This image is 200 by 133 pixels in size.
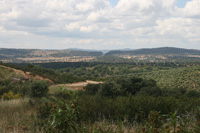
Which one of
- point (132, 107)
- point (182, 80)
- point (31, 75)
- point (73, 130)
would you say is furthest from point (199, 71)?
point (73, 130)

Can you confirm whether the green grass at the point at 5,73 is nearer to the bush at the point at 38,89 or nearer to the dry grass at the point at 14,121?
the bush at the point at 38,89

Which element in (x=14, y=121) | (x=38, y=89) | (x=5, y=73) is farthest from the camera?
(x=5, y=73)

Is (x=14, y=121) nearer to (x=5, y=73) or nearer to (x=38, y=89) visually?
(x=38, y=89)

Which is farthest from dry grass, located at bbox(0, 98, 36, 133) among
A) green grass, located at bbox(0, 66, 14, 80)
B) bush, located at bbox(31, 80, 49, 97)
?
green grass, located at bbox(0, 66, 14, 80)

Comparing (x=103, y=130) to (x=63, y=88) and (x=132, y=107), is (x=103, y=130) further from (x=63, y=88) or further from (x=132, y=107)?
(x=132, y=107)

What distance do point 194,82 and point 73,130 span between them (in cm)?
4860

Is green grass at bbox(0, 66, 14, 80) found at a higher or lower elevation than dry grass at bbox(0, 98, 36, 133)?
lower

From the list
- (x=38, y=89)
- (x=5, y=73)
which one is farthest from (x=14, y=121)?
(x=5, y=73)

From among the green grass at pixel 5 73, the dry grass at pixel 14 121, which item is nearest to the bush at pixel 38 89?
the dry grass at pixel 14 121

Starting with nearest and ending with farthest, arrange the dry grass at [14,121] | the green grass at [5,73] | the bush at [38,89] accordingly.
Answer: the dry grass at [14,121] → the bush at [38,89] → the green grass at [5,73]

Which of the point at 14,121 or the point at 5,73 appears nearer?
the point at 14,121

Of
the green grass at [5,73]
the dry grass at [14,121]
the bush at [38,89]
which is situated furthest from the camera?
the green grass at [5,73]

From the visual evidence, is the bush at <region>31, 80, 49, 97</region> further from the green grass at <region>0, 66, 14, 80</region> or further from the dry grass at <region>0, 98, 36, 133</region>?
the green grass at <region>0, 66, 14, 80</region>

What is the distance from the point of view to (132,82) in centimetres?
3192
